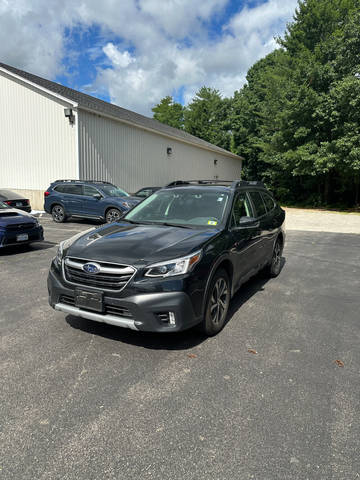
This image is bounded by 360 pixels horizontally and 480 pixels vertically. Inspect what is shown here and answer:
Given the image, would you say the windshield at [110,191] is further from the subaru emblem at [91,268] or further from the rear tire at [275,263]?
the subaru emblem at [91,268]

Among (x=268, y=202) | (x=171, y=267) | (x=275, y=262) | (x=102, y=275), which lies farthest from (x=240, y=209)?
(x=102, y=275)

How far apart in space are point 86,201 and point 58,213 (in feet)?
4.98

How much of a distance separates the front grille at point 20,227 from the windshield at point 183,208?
4157 mm

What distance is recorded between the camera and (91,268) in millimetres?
3445

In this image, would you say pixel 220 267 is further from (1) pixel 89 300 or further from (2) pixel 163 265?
(1) pixel 89 300

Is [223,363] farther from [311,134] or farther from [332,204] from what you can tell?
[332,204]

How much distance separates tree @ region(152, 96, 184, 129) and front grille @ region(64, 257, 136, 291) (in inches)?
2308

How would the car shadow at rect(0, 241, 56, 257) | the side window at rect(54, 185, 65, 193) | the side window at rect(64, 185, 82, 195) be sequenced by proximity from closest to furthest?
the car shadow at rect(0, 241, 56, 257), the side window at rect(64, 185, 82, 195), the side window at rect(54, 185, 65, 193)

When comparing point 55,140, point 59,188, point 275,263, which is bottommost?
point 275,263

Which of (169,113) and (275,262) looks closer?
(275,262)

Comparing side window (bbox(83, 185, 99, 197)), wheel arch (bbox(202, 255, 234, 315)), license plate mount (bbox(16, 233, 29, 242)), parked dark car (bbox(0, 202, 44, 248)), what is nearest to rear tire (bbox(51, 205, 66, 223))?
side window (bbox(83, 185, 99, 197))

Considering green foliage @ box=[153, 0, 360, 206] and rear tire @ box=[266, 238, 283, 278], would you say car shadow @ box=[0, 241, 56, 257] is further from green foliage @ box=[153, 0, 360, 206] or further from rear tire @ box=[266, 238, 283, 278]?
green foliage @ box=[153, 0, 360, 206]

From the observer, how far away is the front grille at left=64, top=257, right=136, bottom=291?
→ 3.32 m

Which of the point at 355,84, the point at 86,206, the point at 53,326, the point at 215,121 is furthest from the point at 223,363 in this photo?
the point at 215,121
